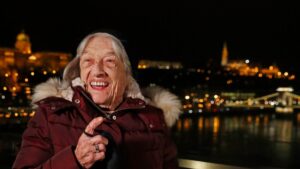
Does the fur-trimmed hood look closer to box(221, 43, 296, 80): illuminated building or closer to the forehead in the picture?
the forehead

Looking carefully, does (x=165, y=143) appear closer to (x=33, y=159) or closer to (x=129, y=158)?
(x=129, y=158)

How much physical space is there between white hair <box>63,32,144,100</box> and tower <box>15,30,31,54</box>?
58.5m

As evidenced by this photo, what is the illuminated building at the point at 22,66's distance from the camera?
41.1m

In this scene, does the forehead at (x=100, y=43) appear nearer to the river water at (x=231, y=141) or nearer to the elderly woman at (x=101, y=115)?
the elderly woman at (x=101, y=115)

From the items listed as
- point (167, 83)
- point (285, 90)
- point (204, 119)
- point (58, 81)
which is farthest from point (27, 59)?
point (58, 81)

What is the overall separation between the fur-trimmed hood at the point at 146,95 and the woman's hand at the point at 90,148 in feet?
0.97

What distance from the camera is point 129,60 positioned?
1232 mm

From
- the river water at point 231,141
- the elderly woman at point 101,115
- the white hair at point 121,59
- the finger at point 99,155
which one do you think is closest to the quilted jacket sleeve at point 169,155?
the elderly woman at point 101,115

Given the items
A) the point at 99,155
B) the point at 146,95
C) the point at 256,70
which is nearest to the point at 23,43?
the point at 256,70

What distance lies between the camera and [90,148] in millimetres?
862

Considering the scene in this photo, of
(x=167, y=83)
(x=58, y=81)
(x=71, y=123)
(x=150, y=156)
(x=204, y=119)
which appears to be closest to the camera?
(x=71, y=123)

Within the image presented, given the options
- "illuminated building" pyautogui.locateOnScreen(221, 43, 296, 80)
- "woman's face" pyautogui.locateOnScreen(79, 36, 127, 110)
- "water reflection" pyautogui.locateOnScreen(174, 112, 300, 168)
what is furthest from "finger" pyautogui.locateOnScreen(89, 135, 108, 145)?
"illuminated building" pyautogui.locateOnScreen(221, 43, 296, 80)

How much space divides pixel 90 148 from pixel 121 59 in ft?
1.29

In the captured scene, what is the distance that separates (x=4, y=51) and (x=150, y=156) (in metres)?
56.2
